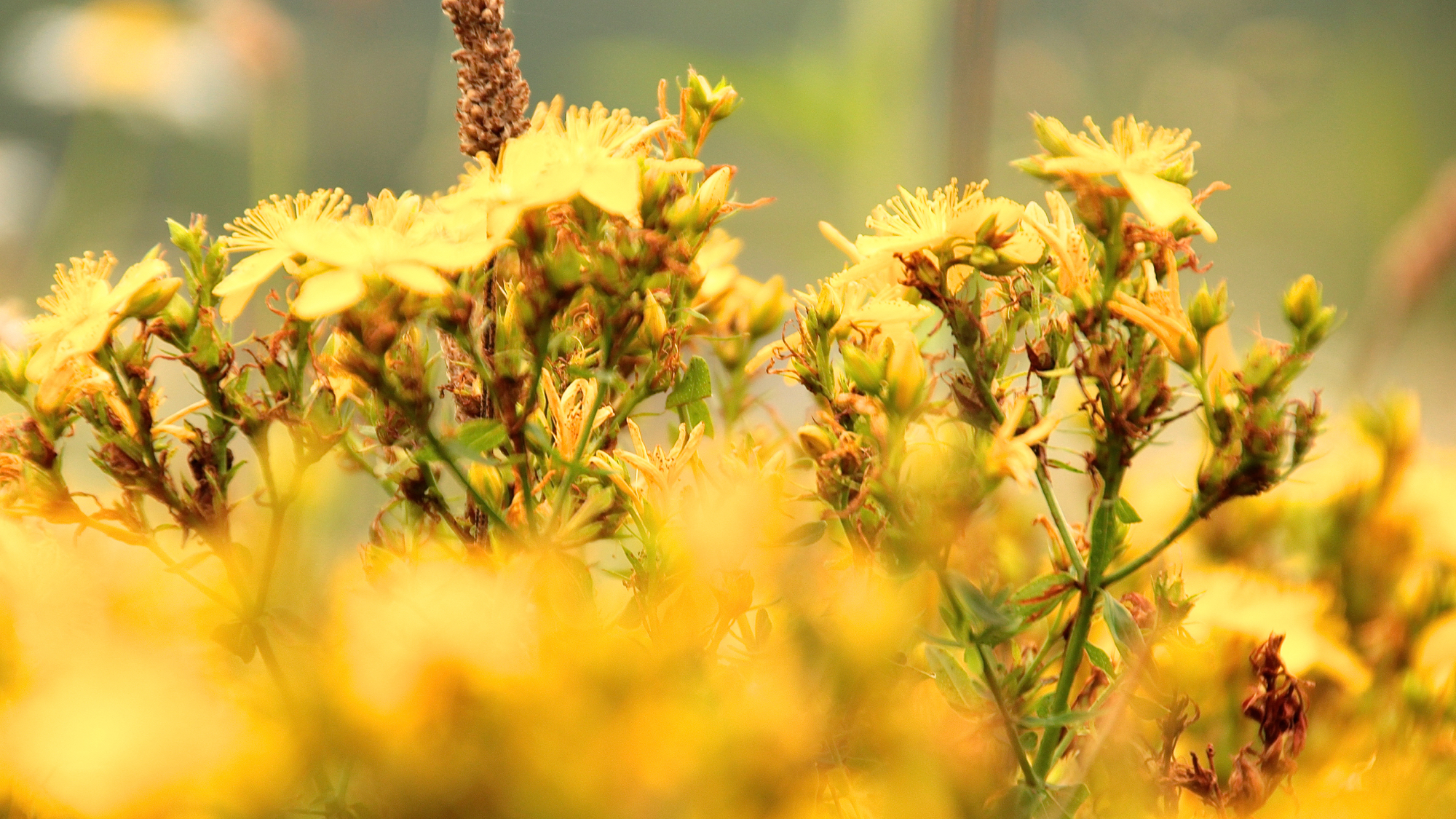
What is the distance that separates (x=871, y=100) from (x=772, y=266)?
1.54m

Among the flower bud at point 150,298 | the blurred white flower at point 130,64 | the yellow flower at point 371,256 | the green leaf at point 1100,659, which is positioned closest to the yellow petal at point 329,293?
the yellow flower at point 371,256

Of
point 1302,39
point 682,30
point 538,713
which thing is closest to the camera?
point 538,713

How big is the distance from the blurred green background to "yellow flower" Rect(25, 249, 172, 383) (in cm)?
29

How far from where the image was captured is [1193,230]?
0.44 metres

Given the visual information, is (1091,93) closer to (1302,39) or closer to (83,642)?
(1302,39)

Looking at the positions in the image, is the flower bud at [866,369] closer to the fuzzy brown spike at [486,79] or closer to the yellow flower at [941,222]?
the yellow flower at [941,222]

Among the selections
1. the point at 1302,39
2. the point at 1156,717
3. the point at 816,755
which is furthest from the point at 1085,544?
the point at 1302,39

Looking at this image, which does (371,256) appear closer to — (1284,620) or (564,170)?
(564,170)

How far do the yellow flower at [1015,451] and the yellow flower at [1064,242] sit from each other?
57mm

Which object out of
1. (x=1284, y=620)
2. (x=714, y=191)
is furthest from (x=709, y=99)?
(x=1284, y=620)

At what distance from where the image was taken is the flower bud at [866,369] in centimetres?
41

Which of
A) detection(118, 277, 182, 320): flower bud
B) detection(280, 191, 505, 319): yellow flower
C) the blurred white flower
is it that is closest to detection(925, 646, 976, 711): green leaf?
detection(280, 191, 505, 319): yellow flower

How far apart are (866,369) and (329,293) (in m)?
0.20

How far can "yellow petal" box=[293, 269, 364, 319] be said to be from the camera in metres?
0.36
